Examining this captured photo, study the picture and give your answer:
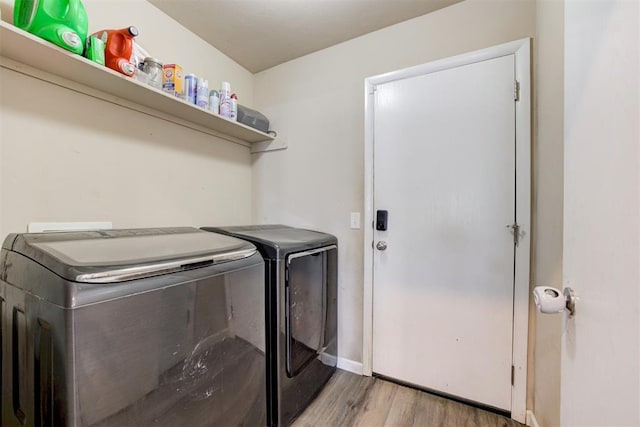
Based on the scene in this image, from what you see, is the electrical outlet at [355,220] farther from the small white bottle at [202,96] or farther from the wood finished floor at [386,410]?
the small white bottle at [202,96]

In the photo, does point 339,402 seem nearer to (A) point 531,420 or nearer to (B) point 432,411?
(B) point 432,411

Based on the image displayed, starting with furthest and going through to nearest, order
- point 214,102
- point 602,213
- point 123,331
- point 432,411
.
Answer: point 214,102
point 432,411
point 123,331
point 602,213

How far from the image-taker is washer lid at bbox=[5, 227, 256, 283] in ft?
2.35

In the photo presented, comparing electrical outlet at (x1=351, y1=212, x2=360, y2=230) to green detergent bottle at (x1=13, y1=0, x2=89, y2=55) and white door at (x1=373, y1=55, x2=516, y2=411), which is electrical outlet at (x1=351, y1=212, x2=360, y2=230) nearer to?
white door at (x1=373, y1=55, x2=516, y2=411)

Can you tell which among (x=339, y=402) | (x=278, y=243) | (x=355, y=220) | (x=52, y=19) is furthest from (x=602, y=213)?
(x=52, y=19)

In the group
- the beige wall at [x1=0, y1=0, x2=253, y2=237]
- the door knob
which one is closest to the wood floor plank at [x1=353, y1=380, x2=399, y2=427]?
the door knob

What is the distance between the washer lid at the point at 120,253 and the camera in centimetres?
72

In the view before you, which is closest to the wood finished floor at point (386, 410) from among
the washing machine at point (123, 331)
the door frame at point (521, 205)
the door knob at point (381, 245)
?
the door frame at point (521, 205)

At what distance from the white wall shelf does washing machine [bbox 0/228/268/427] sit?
73 cm

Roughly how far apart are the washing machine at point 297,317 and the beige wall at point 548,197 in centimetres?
116

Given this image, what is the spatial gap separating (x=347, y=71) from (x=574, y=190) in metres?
1.72

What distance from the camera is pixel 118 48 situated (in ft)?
3.94

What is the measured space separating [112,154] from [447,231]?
1997 mm

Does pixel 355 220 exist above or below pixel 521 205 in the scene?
below
